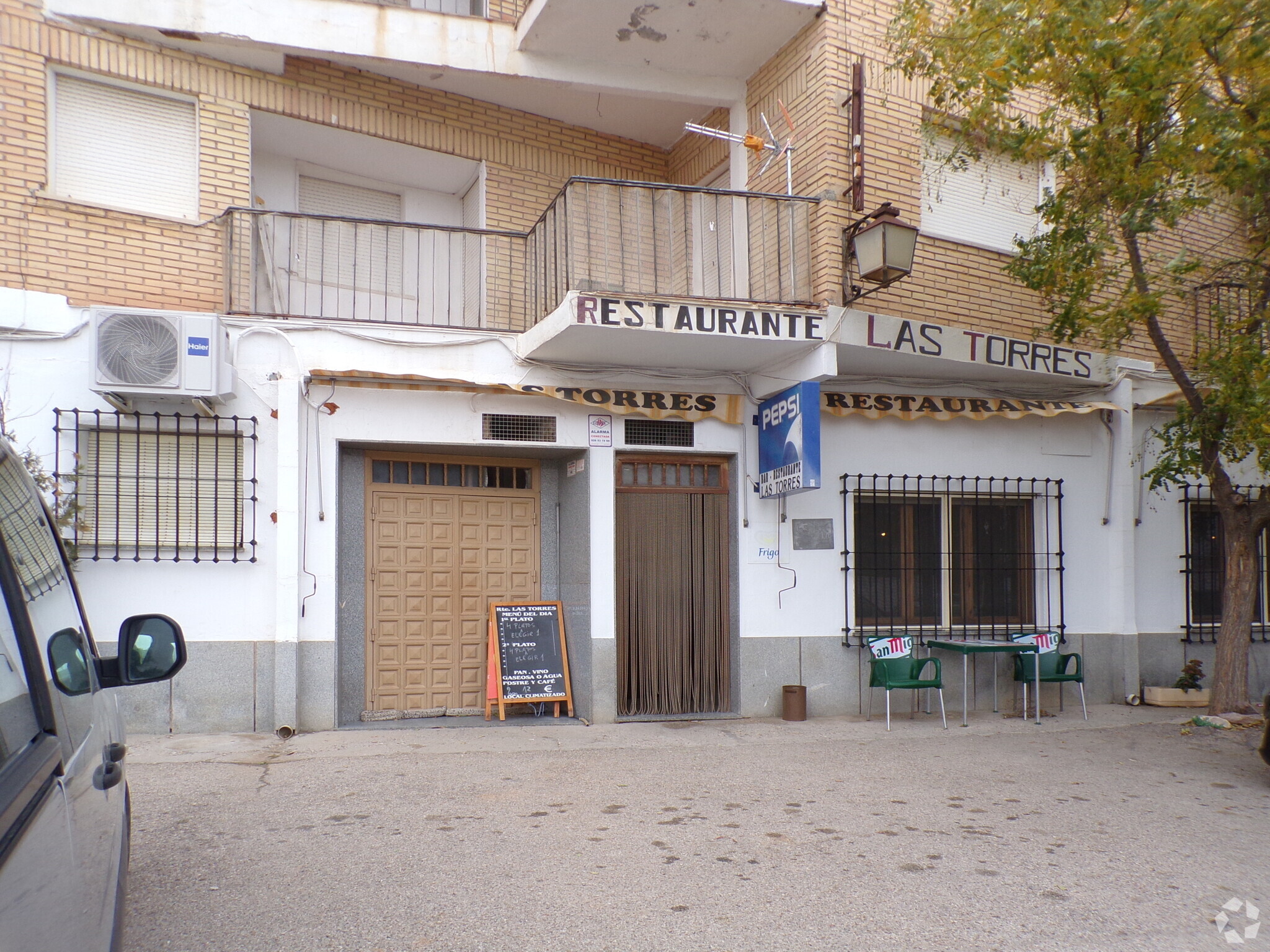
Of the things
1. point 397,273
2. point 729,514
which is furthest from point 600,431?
point 397,273

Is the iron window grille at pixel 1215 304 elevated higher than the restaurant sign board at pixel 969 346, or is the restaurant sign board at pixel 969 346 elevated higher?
the iron window grille at pixel 1215 304

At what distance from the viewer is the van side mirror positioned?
2986 millimetres

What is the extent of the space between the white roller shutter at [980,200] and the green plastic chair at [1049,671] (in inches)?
159

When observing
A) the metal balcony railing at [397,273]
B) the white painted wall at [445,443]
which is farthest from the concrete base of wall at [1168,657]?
the metal balcony railing at [397,273]

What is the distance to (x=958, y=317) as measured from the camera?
9.73 m

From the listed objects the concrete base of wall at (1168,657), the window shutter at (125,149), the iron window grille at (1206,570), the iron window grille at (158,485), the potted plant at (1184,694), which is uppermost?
the window shutter at (125,149)

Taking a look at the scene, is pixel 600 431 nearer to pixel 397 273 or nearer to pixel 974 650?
pixel 397 273

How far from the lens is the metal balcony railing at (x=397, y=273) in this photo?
8.86 meters

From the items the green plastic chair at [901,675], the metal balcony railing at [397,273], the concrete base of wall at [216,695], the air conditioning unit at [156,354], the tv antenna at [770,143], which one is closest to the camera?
the air conditioning unit at [156,354]

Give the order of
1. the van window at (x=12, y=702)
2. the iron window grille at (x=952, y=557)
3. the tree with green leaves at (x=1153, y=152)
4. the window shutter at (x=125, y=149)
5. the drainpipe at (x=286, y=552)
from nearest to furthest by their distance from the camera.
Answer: the van window at (x=12, y=702) → the tree with green leaves at (x=1153, y=152) → the drainpipe at (x=286, y=552) → the window shutter at (x=125, y=149) → the iron window grille at (x=952, y=557)

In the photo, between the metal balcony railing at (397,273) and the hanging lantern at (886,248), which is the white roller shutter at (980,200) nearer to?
the hanging lantern at (886,248)

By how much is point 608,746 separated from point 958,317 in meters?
5.34

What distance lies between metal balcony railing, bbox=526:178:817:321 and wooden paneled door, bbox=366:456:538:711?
1.78m

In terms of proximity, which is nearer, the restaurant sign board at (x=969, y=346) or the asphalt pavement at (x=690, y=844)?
the asphalt pavement at (x=690, y=844)
